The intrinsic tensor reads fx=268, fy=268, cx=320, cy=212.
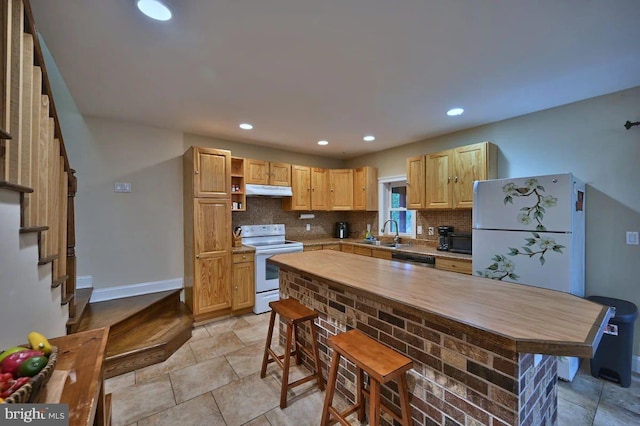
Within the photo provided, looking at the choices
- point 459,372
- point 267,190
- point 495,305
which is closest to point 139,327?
point 267,190

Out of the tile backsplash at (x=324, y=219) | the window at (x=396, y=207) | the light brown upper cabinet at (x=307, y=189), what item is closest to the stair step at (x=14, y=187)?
the tile backsplash at (x=324, y=219)

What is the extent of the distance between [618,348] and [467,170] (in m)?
2.09

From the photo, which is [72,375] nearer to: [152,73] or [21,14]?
[21,14]

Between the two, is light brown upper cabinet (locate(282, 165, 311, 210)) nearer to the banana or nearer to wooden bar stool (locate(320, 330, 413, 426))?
wooden bar stool (locate(320, 330, 413, 426))

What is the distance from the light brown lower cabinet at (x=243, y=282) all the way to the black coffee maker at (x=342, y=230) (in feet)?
6.76

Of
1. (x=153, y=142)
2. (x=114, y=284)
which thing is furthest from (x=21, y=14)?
(x=114, y=284)

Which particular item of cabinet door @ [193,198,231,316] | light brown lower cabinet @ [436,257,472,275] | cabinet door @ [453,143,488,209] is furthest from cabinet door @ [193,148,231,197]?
cabinet door @ [453,143,488,209]

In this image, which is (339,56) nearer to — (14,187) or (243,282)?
(14,187)

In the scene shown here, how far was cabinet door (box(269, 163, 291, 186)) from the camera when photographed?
4215mm

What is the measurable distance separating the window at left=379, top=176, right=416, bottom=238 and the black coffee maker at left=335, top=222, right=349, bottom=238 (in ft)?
2.60

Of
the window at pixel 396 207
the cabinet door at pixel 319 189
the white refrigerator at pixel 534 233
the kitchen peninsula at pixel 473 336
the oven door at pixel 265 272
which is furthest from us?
the cabinet door at pixel 319 189

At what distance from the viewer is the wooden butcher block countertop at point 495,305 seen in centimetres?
96

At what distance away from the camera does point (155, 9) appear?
1.48m

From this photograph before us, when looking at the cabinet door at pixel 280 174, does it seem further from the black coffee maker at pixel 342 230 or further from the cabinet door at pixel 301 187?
the black coffee maker at pixel 342 230
